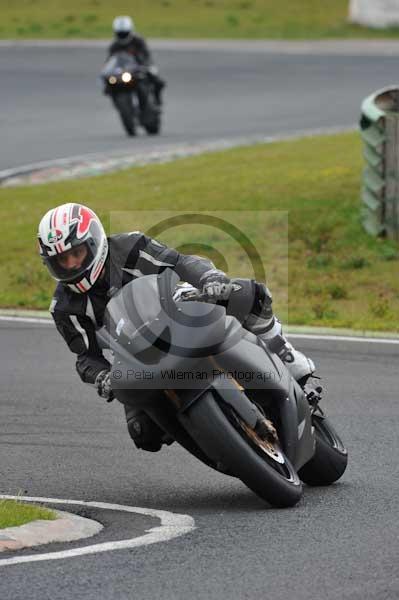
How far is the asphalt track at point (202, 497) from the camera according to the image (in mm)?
5883

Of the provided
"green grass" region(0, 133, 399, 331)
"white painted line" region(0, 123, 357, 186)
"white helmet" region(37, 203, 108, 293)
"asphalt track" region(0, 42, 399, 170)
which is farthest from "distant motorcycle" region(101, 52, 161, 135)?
"white helmet" region(37, 203, 108, 293)

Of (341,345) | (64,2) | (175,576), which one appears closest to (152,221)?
(341,345)

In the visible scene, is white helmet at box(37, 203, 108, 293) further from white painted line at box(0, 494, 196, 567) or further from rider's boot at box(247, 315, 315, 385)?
white painted line at box(0, 494, 196, 567)

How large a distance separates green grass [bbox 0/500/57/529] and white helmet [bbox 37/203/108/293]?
43.2 inches

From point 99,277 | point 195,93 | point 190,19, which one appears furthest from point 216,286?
point 190,19

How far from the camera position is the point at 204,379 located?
679cm

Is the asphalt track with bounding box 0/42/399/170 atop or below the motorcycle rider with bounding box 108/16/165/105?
below

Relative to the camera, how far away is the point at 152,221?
17.4 meters

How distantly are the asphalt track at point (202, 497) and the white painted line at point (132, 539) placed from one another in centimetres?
7

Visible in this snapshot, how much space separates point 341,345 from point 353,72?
19.8 m

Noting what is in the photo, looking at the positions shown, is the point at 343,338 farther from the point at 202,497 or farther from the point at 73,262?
the point at 73,262

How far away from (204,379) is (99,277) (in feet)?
3.00

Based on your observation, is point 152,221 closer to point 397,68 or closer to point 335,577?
point 335,577

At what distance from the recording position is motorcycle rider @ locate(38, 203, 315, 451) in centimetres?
718
